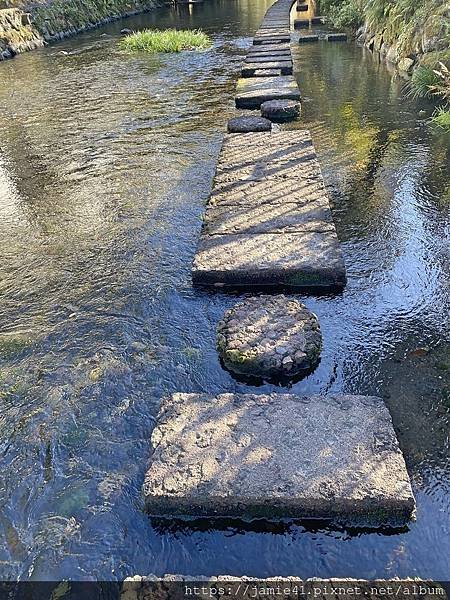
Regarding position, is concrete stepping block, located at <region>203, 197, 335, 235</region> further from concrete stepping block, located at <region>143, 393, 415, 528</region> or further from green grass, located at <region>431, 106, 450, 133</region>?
green grass, located at <region>431, 106, 450, 133</region>

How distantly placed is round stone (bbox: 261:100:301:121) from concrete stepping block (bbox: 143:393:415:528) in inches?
187

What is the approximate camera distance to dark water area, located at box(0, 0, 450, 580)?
1.79 metres

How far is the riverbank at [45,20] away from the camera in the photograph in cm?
1244

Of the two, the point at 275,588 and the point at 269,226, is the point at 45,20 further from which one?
the point at 275,588

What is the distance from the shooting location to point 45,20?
1419 cm

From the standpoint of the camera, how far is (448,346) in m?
2.61

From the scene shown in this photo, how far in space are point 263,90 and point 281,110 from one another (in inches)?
38.6

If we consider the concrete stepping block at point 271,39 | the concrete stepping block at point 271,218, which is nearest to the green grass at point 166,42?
the concrete stepping block at point 271,39

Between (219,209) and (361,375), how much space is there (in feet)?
6.04

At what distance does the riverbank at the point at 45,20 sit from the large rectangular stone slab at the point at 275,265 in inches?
427

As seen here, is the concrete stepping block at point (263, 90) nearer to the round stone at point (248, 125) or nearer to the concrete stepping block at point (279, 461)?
the round stone at point (248, 125)

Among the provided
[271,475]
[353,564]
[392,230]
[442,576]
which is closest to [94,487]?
[271,475]

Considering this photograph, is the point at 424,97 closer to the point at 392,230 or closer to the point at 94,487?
the point at 392,230

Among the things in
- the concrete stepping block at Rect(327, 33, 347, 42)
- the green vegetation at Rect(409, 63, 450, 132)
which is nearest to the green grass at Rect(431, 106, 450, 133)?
the green vegetation at Rect(409, 63, 450, 132)
